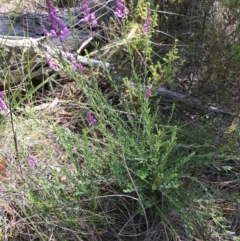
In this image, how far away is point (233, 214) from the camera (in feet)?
6.91

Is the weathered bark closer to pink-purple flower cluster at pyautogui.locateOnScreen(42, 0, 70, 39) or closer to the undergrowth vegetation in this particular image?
the undergrowth vegetation

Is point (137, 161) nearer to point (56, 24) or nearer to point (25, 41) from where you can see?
point (56, 24)

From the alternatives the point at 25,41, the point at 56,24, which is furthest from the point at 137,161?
the point at 25,41

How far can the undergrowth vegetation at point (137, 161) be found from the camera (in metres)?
1.96

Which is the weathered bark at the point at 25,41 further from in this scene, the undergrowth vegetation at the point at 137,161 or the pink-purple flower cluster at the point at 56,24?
the pink-purple flower cluster at the point at 56,24

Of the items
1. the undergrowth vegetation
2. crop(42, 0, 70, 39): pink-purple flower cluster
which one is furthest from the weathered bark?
crop(42, 0, 70, 39): pink-purple flower cluster

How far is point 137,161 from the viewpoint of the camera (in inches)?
81.3

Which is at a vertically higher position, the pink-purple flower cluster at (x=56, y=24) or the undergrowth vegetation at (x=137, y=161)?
the pink-purple flower cluster at (x=56, y=24)

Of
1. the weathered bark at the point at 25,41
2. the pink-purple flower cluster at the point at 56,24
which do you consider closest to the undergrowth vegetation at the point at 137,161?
the pink-purple flower cluster at the point at 56,24

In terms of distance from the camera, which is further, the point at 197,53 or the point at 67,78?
the point at 67,78

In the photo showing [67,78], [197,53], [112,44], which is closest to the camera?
[197,53]

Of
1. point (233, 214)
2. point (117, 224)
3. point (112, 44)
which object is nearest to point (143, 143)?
point (117, 224)

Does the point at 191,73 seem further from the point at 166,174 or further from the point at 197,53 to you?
the point at 166,174

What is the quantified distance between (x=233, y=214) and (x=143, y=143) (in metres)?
0.56
